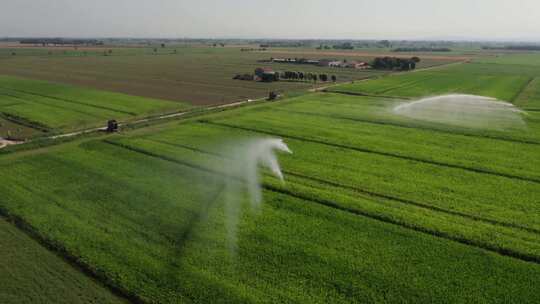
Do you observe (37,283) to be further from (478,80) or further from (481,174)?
(478,80)

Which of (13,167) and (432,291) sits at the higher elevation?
(13,167)

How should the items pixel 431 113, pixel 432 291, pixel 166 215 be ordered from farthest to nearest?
pixel 431 113 → pixel 166 215 → pixel 432 291

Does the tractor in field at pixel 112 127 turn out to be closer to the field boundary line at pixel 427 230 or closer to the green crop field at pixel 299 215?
the green crop field at pixel 299 215

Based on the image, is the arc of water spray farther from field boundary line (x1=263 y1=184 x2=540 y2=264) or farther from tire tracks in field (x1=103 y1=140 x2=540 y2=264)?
field boundary line (x1=263 y1=184 x2=540 y2=264)

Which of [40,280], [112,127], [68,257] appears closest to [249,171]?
[68,257]

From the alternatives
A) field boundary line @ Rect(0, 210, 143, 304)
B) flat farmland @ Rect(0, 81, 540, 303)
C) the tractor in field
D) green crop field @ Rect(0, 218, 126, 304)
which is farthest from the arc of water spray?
the tractor in field

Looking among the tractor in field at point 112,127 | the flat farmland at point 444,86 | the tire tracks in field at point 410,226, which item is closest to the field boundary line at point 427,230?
the tire tracks in field at point 410,226

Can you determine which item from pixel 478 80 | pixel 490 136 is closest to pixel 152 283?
pixel 490 136

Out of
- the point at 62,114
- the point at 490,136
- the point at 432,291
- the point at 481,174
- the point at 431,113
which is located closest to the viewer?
the point at 432,291
